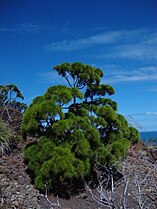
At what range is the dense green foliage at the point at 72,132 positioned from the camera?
530 cm

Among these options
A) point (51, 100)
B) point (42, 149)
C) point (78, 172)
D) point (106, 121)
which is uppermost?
point (51, 100)

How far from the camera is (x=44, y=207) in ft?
16.4

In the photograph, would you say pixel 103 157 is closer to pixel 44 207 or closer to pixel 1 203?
pixel 44 207

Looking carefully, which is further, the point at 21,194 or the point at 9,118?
the point at 9,118

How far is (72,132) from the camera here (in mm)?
5598

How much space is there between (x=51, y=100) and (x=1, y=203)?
192 centimetres

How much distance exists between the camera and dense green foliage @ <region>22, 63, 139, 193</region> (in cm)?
530

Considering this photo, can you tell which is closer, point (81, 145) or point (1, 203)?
point (1, 203)

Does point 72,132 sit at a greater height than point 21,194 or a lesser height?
greater

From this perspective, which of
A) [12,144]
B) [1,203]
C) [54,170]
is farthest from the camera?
[12,144]

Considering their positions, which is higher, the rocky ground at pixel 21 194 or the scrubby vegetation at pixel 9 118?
the scrubby vegetation at pixel 9 118

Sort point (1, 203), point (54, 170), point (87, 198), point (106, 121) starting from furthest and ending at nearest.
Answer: point (106, 121)
point (87, 198)
point (54, 170)
point (1, 203)

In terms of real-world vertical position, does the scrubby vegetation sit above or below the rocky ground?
above

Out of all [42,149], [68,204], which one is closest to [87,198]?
[68,204]
